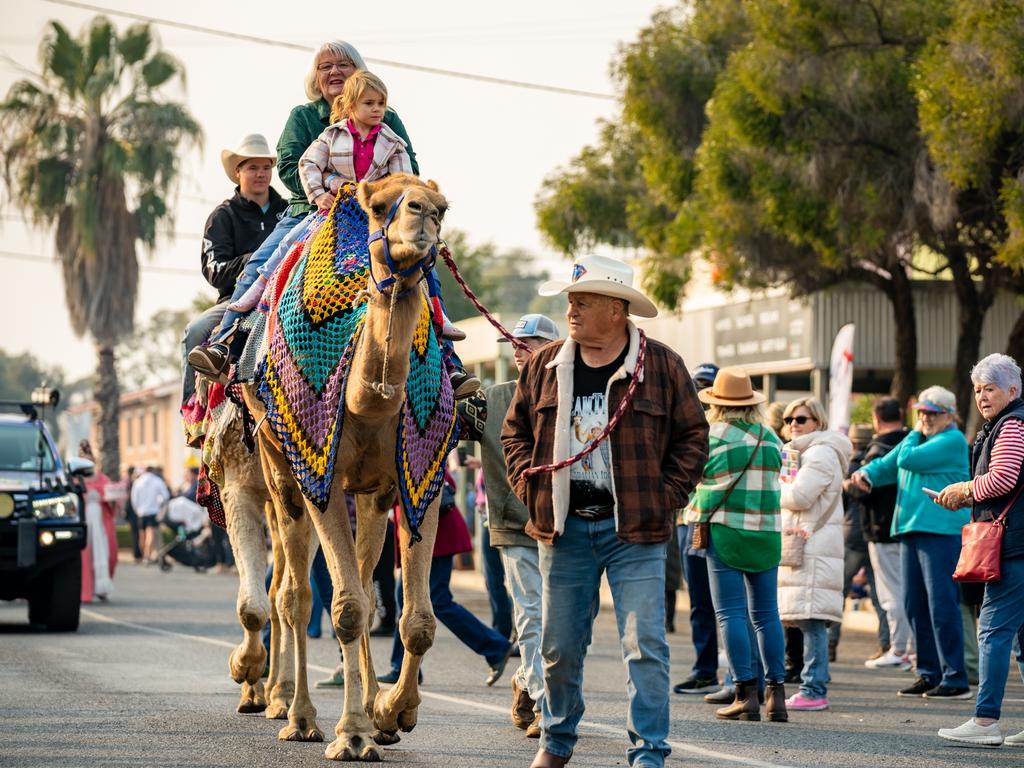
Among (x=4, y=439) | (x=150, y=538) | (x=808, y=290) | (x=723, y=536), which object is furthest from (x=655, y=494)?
(x=150, y=538)

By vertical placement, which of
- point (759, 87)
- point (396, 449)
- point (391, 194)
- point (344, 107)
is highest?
point (759, 87)

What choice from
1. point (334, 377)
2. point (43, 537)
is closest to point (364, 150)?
point (334, 377)

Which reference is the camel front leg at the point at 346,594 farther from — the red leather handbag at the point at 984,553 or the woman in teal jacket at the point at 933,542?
the woman in teal jacket at the point at 933,542

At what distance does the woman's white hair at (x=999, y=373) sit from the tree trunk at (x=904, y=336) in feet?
47.6

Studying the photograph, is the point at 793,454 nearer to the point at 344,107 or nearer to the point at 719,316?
the point at 344,107

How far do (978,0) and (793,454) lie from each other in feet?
28.7

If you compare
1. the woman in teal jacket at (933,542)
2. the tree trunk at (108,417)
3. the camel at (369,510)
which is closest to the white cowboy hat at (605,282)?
the camel at (369,510)

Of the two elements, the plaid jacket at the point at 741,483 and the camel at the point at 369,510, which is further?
the plaid jacket at the point at 741,483

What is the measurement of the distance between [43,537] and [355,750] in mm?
9627

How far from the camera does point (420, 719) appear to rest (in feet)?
34.5

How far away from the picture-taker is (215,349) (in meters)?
9.87

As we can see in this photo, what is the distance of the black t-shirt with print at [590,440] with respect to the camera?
7.38m

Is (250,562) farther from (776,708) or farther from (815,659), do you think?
(815,659)

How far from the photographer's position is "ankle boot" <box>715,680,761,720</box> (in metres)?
10.9
